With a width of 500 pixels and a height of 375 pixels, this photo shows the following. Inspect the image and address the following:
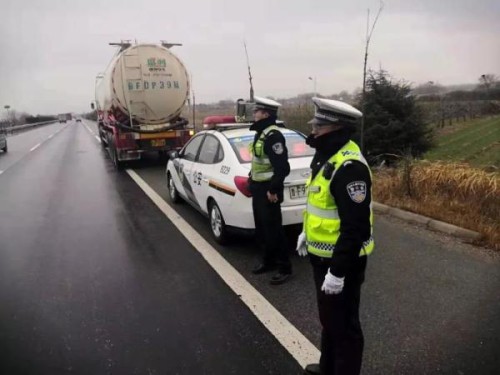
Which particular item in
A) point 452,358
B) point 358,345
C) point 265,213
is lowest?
point 452,358

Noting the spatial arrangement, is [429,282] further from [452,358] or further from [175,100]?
[175,100]

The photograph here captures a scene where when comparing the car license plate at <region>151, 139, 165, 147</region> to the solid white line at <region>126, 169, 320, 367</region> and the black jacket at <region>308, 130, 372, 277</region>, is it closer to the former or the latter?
the solid white line at <region>126, 169, 320, 367</region>

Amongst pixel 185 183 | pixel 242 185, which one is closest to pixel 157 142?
pixel 185 183

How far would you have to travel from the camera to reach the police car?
4.89m

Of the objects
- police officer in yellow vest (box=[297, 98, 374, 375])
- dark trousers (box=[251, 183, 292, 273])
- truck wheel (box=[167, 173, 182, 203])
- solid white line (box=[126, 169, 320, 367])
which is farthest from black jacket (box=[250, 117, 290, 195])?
truck wheel (box=[167, 173, 182, 203])

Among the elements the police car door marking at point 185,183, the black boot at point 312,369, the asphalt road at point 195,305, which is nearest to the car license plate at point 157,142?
the police car door marking at point 185,183

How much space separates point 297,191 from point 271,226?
2.28 ft

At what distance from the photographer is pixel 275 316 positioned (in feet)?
12.0

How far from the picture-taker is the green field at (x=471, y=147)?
52.9 feet

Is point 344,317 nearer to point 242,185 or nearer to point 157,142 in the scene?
point 242,185

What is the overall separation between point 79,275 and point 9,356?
156 cm

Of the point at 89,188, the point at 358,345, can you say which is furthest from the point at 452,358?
the point at 89,188

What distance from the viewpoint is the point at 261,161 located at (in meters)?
4.32

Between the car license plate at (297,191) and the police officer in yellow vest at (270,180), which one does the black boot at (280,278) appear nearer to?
the police officer in yellow vest at (270,180)
